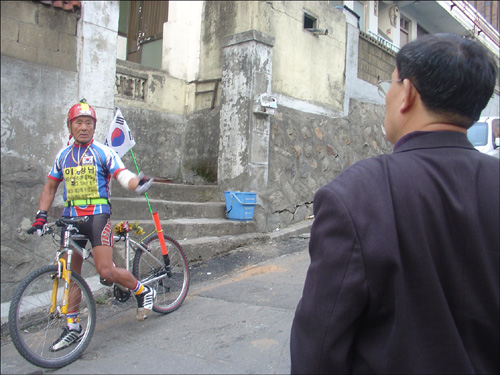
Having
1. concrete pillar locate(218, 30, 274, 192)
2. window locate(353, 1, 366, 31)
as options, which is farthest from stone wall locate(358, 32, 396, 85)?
concrete pillar locate(218, 30, 274, 192)

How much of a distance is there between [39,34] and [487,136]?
9644mm

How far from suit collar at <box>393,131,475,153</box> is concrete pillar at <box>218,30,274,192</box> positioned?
5941 millimetres

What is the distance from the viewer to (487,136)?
412 inches

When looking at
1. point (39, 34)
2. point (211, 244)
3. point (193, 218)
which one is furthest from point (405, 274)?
point (193, 218)

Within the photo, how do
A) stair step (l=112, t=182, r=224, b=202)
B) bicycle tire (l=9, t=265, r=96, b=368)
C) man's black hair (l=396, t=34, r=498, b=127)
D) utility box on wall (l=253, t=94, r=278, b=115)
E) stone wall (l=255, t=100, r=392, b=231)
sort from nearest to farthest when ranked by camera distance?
man's black hair (l=396, t=34, r=498, b=127)
bicycle tire (l=9, t=265, r=96, b=368)
stair step (l=112, t=182, r=224, b=202)
utility box on wall (l=253, t=94, r=278, b=115)
stone wall (l=255, t=100, r=392, b=231)

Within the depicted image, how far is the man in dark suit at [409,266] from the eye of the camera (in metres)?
1.05

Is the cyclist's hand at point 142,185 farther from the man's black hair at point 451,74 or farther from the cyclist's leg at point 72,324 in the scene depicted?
the man's black hair at point 451,74

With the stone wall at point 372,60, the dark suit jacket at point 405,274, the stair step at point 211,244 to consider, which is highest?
the stone wall at point 372,60

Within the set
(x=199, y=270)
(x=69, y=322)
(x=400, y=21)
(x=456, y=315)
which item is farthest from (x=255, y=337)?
(x=400, y=21)

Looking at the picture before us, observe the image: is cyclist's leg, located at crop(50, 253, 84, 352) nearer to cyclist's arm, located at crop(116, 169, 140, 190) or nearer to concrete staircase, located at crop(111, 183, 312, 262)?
cyclist's arm, located at crop(116, 169, 140, 190)

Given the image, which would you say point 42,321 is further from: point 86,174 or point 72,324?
point 86,174

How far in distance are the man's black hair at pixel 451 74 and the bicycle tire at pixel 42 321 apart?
122 inches

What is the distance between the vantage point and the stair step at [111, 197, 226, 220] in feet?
19.0

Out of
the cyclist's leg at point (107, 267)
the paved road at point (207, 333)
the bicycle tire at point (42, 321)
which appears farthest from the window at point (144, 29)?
the bicycle tire at point (42, 321)
